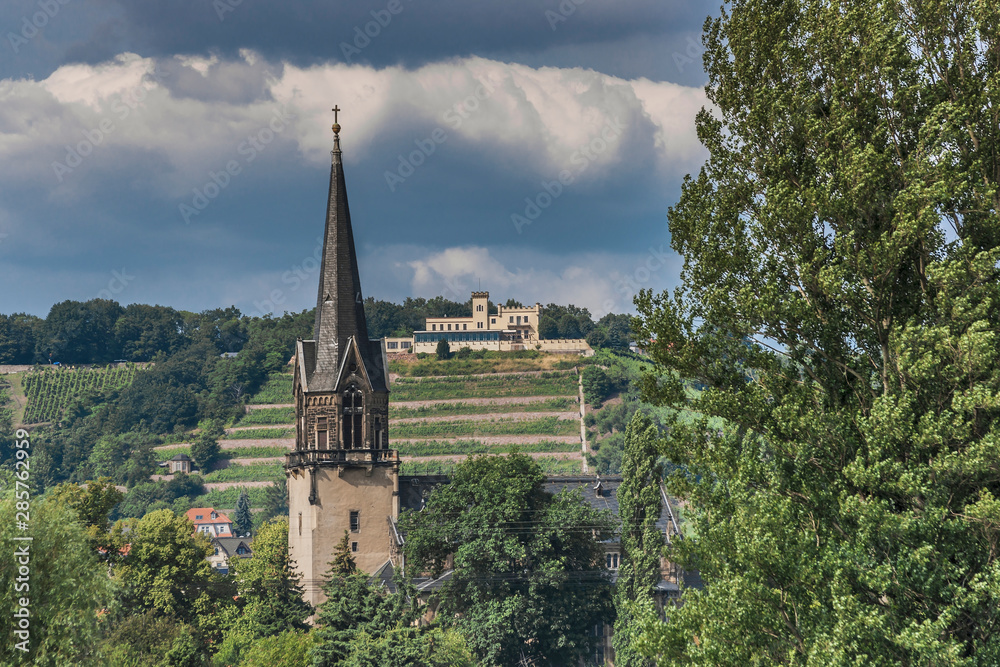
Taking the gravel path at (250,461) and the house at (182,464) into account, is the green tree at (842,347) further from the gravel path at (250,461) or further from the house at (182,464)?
the house at (182,464)

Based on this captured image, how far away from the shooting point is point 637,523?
2202 inches

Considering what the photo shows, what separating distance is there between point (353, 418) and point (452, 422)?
10740 centimetres

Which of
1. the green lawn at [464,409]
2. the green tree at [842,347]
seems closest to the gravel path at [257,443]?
the green lawn at [464,409]

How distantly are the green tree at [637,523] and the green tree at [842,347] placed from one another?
34.8 m

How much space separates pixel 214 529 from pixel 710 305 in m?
154

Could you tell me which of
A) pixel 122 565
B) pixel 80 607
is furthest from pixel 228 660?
pixel 80 607

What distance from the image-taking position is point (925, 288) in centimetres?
1733

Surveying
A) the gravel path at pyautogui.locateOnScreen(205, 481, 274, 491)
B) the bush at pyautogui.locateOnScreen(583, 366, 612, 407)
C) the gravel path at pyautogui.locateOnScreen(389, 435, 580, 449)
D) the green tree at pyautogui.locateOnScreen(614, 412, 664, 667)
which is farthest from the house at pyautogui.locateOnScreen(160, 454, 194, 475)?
the green tree at pyautogui.locateOnScreen(614, 412, 664, 667)

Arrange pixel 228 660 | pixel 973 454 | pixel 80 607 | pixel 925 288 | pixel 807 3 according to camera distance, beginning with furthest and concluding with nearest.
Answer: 1. pixel 228 660
2. pixel 80 607
3. pixel 807 3
4. pixel 925 288
5. pixel 973 454

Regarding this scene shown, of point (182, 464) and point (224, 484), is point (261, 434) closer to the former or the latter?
point (224, 484)

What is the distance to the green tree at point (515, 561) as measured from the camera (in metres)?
51.8

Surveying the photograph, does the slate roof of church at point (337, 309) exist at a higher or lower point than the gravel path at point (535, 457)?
higher

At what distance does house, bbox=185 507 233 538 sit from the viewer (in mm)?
163750

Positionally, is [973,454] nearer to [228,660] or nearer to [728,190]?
[728,190]
